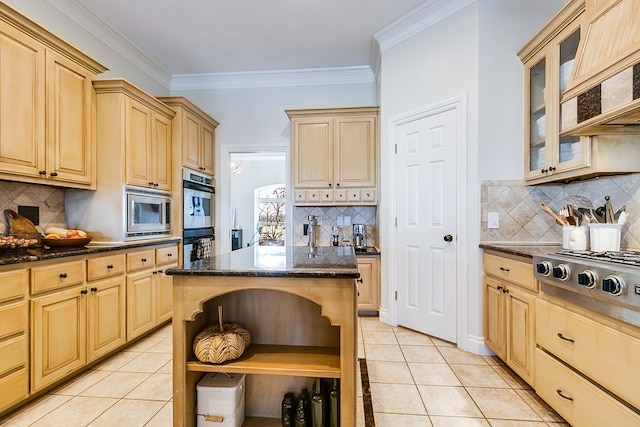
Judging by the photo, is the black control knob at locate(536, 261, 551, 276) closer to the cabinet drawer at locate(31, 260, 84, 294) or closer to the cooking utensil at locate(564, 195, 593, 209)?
the cooking utensil at locate(564, 195, 593, 209)

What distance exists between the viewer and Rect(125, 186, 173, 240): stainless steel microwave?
9.27ft

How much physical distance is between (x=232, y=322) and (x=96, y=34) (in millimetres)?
3309

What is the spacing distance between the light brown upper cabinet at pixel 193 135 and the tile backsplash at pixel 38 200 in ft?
3.90

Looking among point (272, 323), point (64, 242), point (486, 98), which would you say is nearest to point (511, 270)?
point (486, 98)

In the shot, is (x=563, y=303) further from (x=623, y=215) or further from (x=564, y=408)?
(x=623, y=215)

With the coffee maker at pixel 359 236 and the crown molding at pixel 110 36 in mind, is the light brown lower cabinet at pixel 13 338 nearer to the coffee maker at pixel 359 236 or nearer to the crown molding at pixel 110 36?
the crown molding at pixel 110 36

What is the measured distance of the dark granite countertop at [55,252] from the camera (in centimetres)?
180

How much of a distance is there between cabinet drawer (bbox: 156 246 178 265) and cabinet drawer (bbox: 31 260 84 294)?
0.87 metres

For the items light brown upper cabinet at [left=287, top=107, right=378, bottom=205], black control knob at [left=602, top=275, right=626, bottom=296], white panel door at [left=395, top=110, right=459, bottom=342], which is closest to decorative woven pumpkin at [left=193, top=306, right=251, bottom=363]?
black control knob at [left=602, top=275, right=626, bottom=296]

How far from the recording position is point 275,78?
428 cm

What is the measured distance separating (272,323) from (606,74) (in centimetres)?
213

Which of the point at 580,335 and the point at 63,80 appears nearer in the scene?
the point at 580,335

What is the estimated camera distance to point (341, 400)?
4.31ft

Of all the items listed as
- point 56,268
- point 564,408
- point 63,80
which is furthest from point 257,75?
point 564,408
